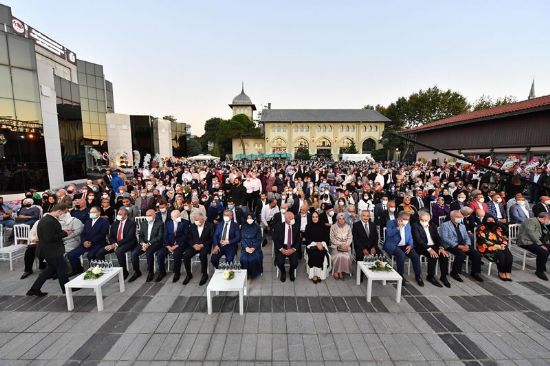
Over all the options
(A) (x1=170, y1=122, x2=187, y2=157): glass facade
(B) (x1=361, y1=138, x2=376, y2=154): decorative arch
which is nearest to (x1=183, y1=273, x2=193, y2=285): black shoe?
(A) (x1=170, y1=122, x2=187, y2=157): glass facade

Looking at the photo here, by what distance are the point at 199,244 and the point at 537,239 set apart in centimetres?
821

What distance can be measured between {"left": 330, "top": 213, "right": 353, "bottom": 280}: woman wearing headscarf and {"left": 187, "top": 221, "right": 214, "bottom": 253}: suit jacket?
306 cm

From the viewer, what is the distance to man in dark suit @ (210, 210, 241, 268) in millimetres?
6078

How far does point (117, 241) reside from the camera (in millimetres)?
6246

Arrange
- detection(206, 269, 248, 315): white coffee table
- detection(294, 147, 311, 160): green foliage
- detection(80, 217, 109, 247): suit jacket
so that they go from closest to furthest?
detection(206, 269, 248, 315): white coffee table, detection(80, 217, 109, 247): suit jacket, detection(294, 147, 311, 160): green foliage

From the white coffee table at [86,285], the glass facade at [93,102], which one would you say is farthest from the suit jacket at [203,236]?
the glass facade at [93,102]

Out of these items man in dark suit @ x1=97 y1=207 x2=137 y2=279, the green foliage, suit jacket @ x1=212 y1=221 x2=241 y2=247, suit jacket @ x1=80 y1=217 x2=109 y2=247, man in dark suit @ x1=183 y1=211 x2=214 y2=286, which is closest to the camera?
man in dark suit @ x1=183 y1=211 x2=214 y2=286

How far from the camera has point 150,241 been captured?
6.17 m

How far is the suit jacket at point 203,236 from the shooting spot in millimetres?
6143

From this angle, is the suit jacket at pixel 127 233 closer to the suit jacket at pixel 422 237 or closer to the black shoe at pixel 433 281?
the suit jacket at pixel 422 237

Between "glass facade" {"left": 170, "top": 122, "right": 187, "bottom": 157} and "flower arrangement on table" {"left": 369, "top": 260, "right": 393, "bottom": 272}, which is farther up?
"glass facade" {"left": 170, "top": 122, "right": 187, "bottom": 157}

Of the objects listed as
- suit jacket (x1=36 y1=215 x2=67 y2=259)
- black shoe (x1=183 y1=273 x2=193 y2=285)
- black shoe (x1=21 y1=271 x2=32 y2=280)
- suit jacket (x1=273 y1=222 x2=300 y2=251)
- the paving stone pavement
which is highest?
suit jacket (x1=36 y1=215 x2=67 y2=259)

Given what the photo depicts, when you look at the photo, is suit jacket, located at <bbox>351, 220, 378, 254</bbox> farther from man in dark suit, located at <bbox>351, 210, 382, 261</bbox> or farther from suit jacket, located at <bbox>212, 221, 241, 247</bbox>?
suit jacket, located at <bbox>212, 221, 241, 247</bbox>

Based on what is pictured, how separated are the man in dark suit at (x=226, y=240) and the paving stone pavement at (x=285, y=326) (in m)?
0.82
